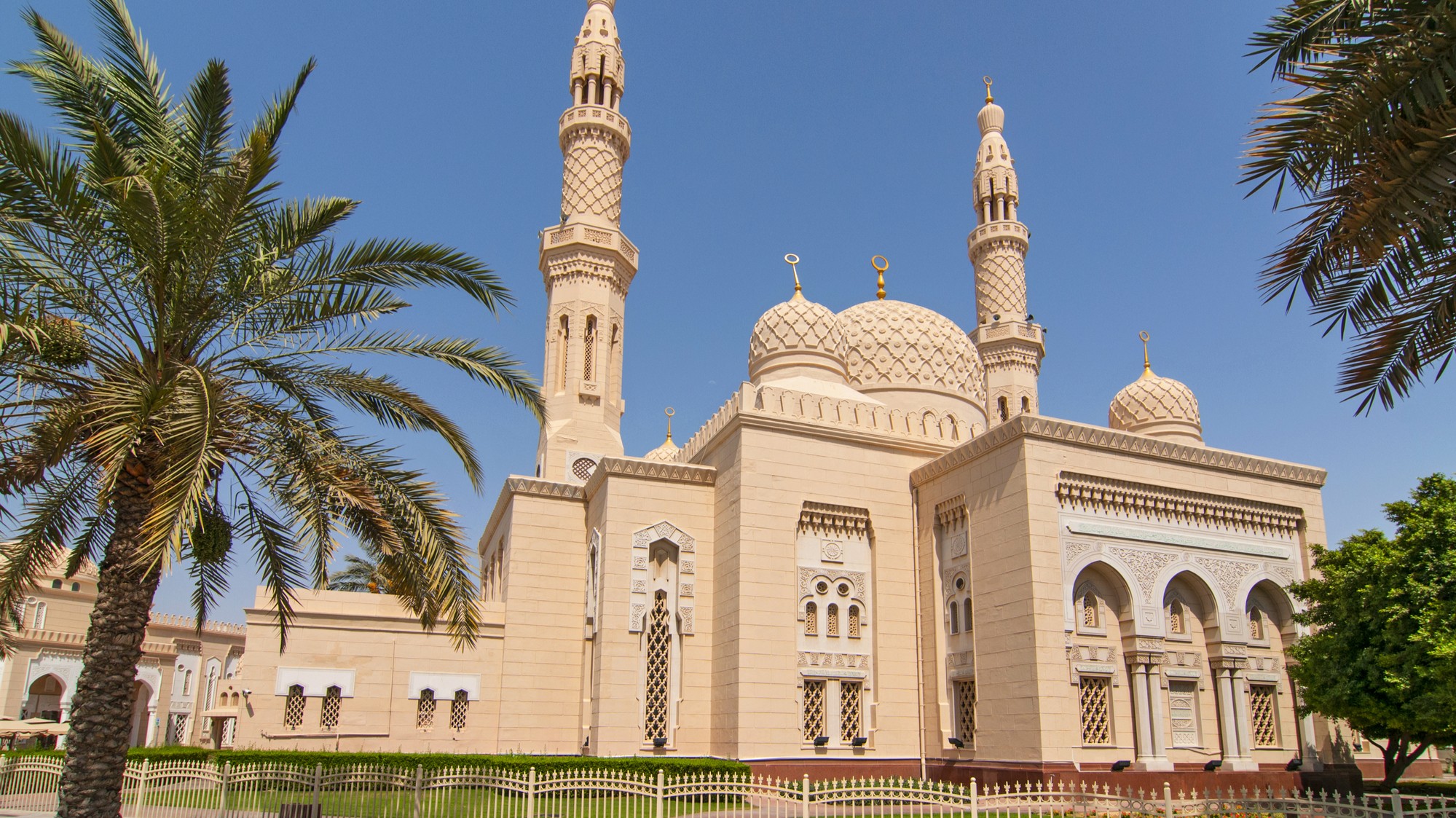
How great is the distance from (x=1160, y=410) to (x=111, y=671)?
20768 mm

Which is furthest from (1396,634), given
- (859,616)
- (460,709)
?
(460,709)

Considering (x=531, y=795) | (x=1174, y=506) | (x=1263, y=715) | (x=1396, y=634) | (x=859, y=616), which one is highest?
(x=1174, y=506)

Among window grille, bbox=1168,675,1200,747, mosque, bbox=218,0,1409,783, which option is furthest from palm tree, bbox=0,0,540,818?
window grille, bbox=1168,675,1200,747

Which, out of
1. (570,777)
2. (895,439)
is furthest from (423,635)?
(895,439)

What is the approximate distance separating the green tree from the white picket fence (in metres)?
1.34

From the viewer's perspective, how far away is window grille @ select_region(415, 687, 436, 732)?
18.4 m

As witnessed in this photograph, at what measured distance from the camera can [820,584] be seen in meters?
17.2

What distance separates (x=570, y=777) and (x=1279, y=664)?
37.5 ft

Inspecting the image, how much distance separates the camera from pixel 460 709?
61.2 ft

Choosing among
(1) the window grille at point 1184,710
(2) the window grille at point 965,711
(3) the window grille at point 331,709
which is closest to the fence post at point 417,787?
(3) the window grille at point 331,709

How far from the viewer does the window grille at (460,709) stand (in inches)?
730

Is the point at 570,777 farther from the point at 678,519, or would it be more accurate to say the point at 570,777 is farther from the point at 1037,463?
the point at 1037,463

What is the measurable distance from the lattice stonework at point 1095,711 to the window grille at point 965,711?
174cm

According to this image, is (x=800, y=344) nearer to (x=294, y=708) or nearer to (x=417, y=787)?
(x=294, y=708)
